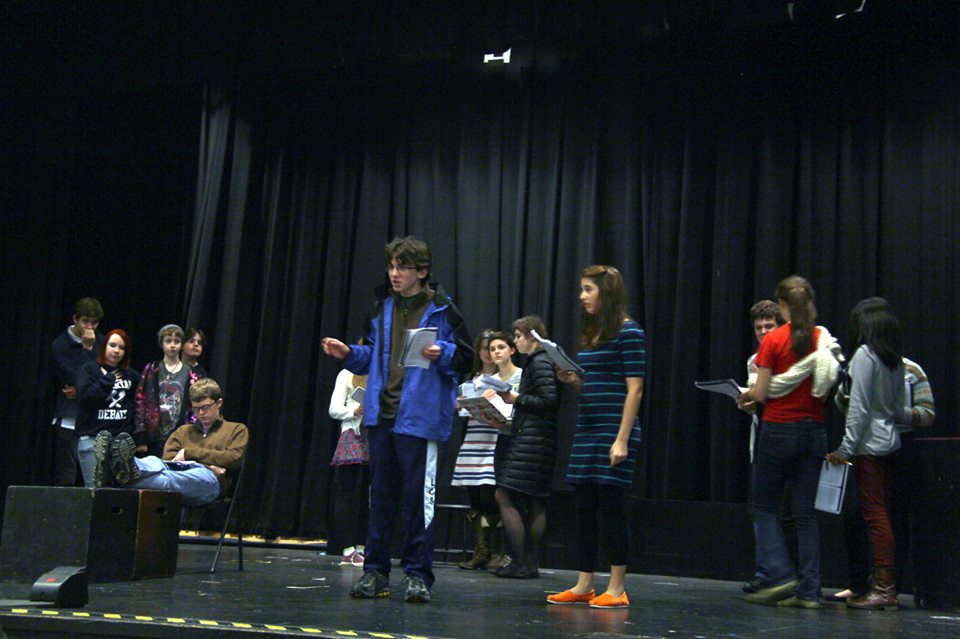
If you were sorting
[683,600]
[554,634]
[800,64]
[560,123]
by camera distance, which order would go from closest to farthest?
[554,634] < [683,600] < [800,64] < [560,123]

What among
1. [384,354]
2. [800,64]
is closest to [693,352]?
[800,64]

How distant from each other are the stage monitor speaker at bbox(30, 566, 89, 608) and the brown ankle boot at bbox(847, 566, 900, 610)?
319cm

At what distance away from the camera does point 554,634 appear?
3.35 metres

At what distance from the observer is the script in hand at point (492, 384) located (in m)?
6.02

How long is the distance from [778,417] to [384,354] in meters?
1.70

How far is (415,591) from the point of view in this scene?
13.3ft

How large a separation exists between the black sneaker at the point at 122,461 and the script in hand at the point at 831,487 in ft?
10.1

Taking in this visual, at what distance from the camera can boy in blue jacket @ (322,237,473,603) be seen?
4.09 m

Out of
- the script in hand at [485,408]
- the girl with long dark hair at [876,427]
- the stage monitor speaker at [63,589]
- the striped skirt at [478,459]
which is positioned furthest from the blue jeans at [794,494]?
the stage monitor speaker at [63,589]

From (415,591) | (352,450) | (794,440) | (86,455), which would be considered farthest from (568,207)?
(415,591)

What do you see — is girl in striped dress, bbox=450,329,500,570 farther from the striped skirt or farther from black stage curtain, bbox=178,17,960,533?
black stage curtain, bbox=178,17,960,533

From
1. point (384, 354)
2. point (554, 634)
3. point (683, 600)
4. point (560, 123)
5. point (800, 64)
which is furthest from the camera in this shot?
point (560, 123)

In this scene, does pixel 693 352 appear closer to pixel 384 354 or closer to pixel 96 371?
pixel 384 354

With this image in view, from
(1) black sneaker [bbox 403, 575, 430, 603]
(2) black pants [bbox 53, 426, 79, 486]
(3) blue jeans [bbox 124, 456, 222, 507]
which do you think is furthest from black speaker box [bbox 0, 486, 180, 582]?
(2) black pants [bbox 53, 426, 79, 486]
